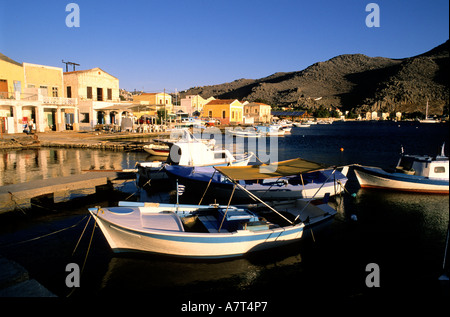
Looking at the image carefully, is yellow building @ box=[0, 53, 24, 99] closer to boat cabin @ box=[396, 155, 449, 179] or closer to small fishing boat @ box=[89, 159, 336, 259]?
small fishing boat @ box=[89, 159, 336, 259]

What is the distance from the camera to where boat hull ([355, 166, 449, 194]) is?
16641mm

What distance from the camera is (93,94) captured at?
4741 centimetres

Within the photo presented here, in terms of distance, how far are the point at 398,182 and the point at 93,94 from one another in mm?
44427

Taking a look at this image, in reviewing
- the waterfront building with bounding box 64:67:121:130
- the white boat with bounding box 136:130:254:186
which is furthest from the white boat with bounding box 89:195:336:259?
the waterfront building with bounding box 64:67:121:130

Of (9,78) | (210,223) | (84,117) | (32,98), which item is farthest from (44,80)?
(210,223)

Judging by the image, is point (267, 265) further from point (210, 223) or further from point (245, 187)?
point (245, 187)

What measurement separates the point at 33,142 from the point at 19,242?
84.4ft

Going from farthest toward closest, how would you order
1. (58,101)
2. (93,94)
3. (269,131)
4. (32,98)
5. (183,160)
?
(269,131), (93,94), (58,101), (32,98), (183,160)

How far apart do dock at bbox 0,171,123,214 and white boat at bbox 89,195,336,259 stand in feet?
18.8

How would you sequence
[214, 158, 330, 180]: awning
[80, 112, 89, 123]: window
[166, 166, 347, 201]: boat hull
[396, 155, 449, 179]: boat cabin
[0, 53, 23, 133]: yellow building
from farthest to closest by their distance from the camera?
[80, 112, 89, 123]: window → [0, 53, 23, 133]: yellow building → [396, 155, 449, 179]: boat cabin → [166, 166, 347, 201]: boat hull → [214, 158, 330, 180]: awning

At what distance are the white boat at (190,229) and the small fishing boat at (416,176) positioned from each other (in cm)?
898

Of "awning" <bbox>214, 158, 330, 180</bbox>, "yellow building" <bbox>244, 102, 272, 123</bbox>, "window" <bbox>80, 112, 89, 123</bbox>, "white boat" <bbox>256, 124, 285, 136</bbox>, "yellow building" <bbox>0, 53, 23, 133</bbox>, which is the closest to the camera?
"awning" <bbox>214, 158, 330, 180</bbox>
